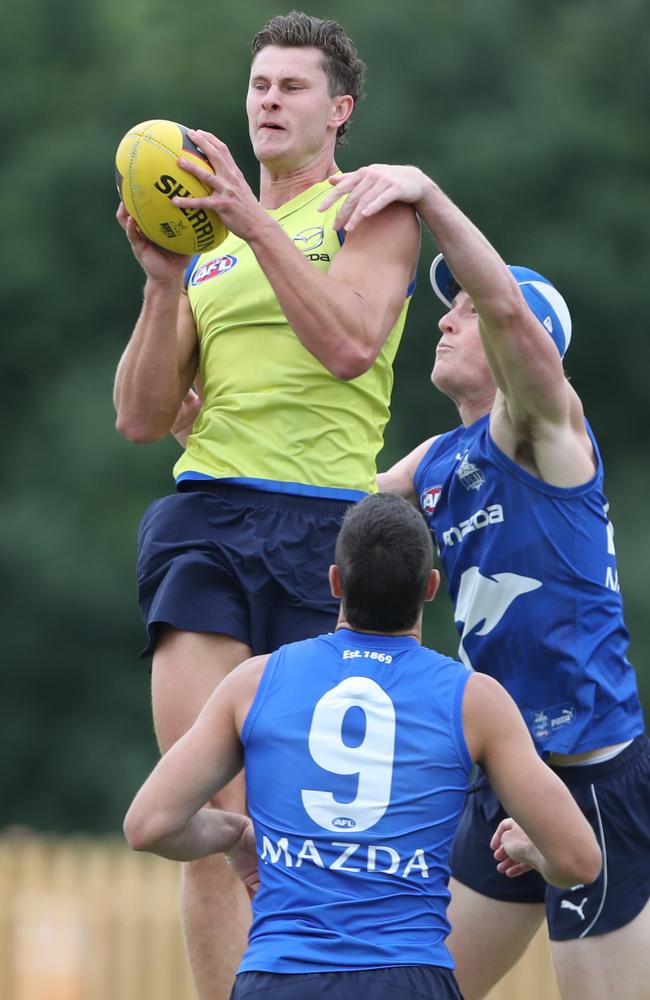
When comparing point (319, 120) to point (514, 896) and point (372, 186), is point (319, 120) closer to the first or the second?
point (372, 186)

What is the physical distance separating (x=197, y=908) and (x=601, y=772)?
1.12m

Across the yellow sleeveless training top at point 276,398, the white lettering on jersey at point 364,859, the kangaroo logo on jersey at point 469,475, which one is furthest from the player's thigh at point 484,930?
the white lettering on jersey at point 364,859

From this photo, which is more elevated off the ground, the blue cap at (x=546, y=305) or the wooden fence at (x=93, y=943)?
the blue cap at (x=546, y=305)

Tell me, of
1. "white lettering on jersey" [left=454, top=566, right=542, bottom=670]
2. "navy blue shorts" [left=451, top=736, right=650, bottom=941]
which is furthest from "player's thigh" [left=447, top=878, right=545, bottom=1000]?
"white lettering on jersey" [left=454, top=566, right=542, bottom=670]

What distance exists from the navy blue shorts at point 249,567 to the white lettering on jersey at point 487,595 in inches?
19.0

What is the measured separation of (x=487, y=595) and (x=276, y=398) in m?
0.80

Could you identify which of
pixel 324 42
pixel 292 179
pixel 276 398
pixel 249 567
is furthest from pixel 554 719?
pixel 324 42

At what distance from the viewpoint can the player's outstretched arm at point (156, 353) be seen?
14.8 feet

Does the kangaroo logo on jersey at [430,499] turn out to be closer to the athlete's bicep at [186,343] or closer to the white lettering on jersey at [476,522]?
the white lettering on jersey at [476,522]

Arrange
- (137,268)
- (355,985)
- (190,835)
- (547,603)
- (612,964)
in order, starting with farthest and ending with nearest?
(137,268) < (547,603) < (612,964) < (190,835) < (355,985)

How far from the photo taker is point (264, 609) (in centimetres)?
452

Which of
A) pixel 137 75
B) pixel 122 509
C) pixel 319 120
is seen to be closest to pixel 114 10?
pixel 137 75

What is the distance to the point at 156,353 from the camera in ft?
15.4

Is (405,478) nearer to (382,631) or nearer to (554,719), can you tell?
(554,719)
